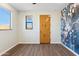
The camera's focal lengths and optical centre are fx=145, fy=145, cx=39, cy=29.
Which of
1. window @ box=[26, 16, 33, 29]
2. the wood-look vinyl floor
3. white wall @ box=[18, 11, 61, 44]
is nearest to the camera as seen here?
the wood-look vinyl floor

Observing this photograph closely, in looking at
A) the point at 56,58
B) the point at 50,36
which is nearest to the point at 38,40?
the point at 50,36

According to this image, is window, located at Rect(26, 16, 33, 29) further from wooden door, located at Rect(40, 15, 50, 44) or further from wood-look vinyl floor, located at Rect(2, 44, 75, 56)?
wood-look vinyl floor, located at Rect(2, 44, 75, 56)

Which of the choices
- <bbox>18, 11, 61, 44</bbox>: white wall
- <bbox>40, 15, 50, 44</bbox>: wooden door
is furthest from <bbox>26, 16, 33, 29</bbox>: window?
<bbox>40, 15, 50, 44</bbox>: wooden door

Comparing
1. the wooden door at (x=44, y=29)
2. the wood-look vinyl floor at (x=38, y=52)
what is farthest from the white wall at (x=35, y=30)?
the wood-look vinyl floor at (x=38, y=52)

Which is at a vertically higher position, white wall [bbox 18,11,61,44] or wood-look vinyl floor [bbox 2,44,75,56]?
white wall [bbox 18,11,61,44]

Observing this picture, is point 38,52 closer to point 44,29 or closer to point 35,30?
point 35,30

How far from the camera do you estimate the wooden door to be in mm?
9364

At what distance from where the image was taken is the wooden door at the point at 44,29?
9364 millimetres

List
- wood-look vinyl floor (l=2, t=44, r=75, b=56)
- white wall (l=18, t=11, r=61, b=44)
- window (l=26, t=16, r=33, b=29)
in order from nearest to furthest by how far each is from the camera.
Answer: wood-look vinyl floor (l=2, t=44, r=75, b=56), white wall (l=18, t=11, r=61, b=44), window (l=26, t=16, r=33, b=29)

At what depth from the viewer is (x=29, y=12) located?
922 centimetres

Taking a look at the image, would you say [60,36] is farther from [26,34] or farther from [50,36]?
[26,34]

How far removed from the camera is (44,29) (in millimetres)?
9438

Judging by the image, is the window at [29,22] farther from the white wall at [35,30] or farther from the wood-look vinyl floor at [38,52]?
the wood-look vinyl floor at [38,52]

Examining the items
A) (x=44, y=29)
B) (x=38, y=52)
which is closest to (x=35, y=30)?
(x=44, y=29)
